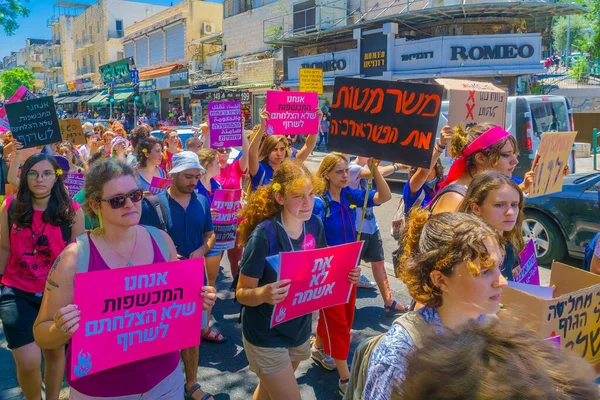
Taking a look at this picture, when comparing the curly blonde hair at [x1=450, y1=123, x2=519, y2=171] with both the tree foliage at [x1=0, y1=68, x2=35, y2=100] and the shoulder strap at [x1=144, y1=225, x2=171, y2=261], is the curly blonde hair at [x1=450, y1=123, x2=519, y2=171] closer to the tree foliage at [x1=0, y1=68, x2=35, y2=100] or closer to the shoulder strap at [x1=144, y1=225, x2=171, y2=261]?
the shoulder strap at [x1=144, y1=225, x2=171, y2=261]

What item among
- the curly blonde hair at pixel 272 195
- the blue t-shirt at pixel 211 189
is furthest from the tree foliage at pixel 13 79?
the curly blonde hair at pixel 272 195

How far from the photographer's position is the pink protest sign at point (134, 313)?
7.38 ft

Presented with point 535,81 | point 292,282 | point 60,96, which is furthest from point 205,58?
point 292,282

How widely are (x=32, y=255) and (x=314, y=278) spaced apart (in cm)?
183

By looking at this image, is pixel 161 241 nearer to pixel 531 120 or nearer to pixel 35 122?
pixel 35 122

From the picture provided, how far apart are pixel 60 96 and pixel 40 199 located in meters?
68.3

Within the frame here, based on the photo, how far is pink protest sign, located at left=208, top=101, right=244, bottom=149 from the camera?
687 centimetres

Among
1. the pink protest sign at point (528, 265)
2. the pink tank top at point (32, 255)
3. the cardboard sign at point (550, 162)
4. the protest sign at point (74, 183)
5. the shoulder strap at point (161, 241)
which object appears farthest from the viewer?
the protest sign at point (74, 183)

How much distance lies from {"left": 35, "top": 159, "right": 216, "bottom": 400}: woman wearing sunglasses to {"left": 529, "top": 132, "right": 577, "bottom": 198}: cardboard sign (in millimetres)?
3447

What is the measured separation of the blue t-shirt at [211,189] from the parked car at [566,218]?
3762mm

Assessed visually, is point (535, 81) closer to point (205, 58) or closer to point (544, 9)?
point (544, 9)

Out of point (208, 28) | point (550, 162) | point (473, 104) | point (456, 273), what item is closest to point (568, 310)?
point (456, 273)

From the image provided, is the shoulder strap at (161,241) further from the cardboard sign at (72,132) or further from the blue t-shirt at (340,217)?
the cardboard sign at (72,132)

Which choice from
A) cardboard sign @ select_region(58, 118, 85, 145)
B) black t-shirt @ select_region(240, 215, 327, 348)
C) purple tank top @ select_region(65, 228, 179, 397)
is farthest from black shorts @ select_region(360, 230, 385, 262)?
cardboard sign @ select_region(58, 118, 85, 145)
